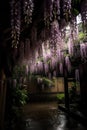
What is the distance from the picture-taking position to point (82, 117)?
10000 mm

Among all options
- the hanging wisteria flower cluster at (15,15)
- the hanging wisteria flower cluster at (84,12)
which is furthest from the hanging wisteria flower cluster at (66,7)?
the hanging wisteria flower cluster at (15,15)

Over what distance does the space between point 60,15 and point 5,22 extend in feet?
4.06

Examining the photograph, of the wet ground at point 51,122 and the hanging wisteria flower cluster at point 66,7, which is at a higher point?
the hanging wisteria flower cluster at point 66,7

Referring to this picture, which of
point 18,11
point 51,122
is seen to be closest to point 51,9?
point 18,11

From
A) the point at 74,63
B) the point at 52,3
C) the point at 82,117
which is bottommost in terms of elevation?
the point at 82,117

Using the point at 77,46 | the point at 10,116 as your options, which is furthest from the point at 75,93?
the point at 10,116

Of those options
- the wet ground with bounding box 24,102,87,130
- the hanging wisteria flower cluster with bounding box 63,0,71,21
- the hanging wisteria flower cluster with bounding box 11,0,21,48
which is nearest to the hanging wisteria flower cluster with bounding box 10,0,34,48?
the hanging wisteria flower cluster with bounding box 11,0,21,48

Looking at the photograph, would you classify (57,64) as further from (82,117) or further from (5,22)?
(5,22)

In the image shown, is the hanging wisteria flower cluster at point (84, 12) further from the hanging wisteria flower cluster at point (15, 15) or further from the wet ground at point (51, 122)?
the wet ground at point (51, 122)

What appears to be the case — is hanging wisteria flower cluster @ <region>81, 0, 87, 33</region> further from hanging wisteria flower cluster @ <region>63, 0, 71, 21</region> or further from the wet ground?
the wet ground

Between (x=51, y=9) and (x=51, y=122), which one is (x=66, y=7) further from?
(x=51, y=122)

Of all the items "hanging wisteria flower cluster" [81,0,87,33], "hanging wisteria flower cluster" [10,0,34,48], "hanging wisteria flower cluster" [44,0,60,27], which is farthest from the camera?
"hanging wisteria flower cluster" [81,0,87,33]

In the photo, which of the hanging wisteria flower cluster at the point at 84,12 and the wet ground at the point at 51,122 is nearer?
the hanging wisteria flower cluster at the point at 84,12

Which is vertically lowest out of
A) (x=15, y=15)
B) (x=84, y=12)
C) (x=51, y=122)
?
(x=51, y=122)
